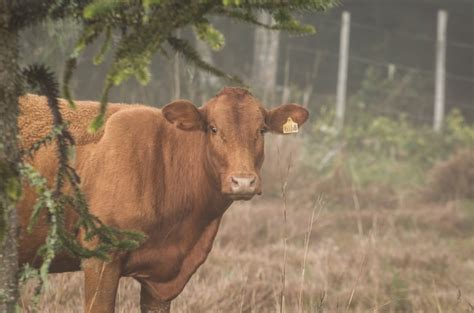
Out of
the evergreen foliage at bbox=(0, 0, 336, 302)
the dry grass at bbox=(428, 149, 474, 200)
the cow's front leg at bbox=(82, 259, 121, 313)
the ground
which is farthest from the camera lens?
the dry grass at bbox=(428, 149, 474, 200)

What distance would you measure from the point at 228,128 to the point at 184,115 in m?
0.29

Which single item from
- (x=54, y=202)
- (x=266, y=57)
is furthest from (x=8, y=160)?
(x=266, y=57)

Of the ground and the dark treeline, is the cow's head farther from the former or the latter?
the dark treeline

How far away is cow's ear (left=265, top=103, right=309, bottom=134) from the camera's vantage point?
5.13 meters

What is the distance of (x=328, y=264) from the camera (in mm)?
6594

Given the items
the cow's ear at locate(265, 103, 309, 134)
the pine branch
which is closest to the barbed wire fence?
the cow's ear at locate(265, 103, 309, 134)

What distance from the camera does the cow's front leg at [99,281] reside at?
437 centimetres

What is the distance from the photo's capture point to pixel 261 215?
10328 millimetres

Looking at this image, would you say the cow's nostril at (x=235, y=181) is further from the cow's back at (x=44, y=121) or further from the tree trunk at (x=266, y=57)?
the tree trunk at (x=266, y=57)

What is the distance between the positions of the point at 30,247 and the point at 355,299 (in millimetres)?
3211

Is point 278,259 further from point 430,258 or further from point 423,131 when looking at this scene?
point 423,131

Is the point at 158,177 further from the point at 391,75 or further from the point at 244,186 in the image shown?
the point at 391,75

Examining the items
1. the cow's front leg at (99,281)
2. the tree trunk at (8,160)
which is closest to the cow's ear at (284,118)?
the cow's front leg at (99,281)

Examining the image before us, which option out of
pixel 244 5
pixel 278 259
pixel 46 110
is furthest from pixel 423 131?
pixel 244 5
